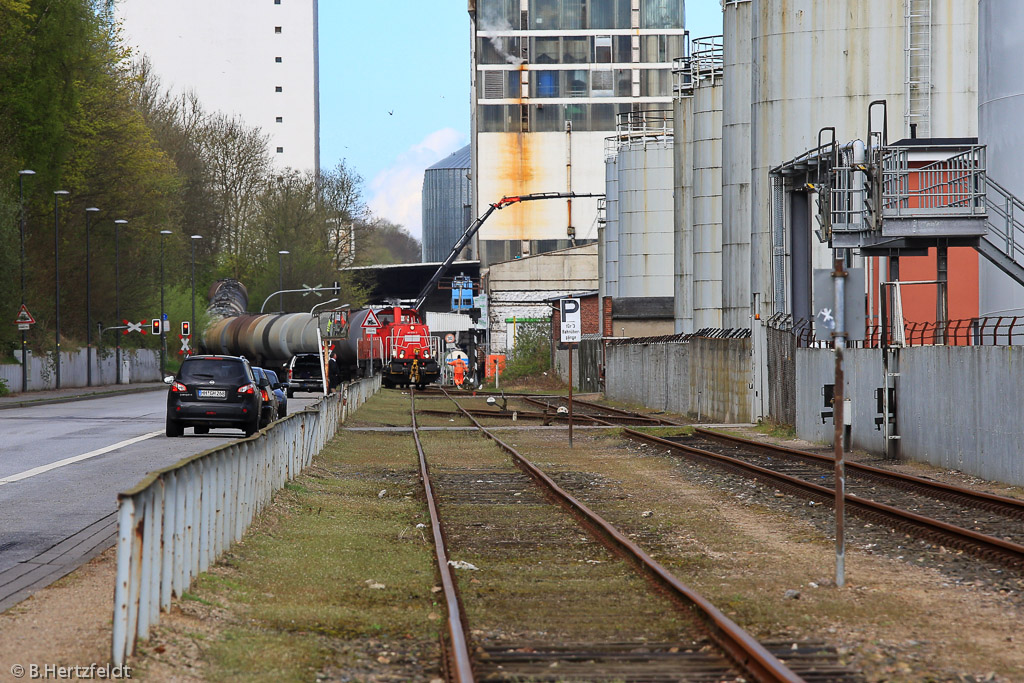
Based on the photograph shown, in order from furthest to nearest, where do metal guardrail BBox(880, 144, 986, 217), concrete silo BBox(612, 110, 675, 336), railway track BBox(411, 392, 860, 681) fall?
concrete silo BBox(612, 110, 675, 336) < metal guardrail BBox(880, 144, 986, 217) < railway track BBox(411, 392, 860, 681)

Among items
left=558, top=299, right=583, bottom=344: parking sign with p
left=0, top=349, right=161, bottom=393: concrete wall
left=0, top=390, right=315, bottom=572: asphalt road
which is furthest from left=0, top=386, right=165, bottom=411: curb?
left=558, top=299, right=583, bottom=344: parking sign with p

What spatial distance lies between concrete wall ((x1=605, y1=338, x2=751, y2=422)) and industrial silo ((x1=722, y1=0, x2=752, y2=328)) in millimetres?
2079

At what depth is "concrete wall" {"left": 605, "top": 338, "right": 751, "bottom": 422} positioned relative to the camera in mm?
35000

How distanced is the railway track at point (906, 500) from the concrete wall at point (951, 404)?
1314 mm

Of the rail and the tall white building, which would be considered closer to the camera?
the rail

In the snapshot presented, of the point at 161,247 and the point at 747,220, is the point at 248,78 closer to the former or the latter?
the point at 161,247

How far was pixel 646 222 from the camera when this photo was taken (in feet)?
226

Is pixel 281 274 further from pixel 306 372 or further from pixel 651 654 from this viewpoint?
pixel 651 654

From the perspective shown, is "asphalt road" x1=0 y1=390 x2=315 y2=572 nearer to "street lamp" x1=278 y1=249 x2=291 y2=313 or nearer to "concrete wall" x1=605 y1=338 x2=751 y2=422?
"concrete wall" x1=605 y1=338 x2=751 y2=422

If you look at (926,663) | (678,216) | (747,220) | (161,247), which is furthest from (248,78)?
(926,663)

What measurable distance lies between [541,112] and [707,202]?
54.4m

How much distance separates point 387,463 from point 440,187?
164408mm

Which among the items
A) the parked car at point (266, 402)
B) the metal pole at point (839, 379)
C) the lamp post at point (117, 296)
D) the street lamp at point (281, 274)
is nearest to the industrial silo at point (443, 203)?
the street lamp at point (281, 274)

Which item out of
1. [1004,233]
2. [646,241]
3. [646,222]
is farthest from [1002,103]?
[646,222]
